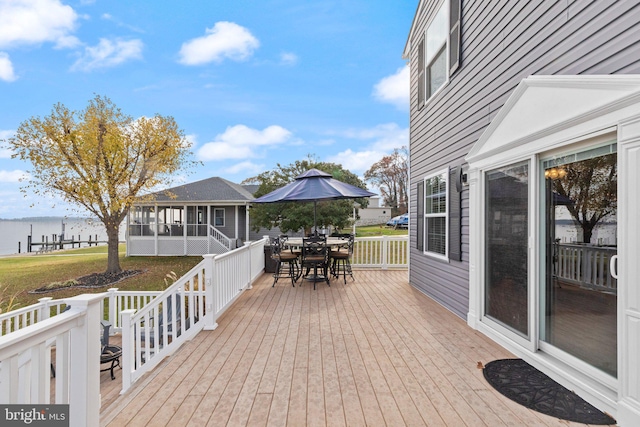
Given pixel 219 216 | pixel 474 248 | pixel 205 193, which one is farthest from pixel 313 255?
pixel 205 193

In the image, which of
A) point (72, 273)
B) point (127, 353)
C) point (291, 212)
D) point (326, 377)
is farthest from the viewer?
point (72, 273)

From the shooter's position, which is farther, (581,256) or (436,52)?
(436,52)

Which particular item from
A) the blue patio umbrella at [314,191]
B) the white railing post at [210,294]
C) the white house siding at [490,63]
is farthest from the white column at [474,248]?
the white railing post at [210,294]

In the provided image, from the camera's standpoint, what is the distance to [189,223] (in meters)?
16.2

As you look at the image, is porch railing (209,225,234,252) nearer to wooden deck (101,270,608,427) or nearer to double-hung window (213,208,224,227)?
double-hung window (213,208,224,227)

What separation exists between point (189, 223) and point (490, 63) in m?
15.5

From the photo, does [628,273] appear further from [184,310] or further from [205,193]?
[205,193]

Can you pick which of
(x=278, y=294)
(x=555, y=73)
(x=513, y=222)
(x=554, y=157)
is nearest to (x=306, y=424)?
(x=513, y=222)

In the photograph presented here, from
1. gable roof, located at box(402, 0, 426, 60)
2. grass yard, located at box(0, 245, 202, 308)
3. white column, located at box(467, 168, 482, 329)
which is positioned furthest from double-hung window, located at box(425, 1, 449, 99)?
grass yard, located at box(0, 245, 202, 308)

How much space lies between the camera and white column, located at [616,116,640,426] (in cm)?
184

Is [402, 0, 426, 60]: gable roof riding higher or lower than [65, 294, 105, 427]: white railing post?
higher

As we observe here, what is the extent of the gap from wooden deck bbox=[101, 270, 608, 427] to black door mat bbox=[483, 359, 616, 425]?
0.34 ft

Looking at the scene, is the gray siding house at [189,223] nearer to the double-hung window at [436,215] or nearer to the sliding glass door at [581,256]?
the double-hung window at [436,215]

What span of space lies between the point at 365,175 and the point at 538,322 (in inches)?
1329
